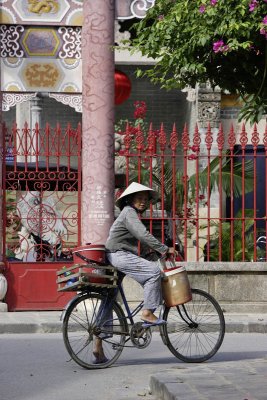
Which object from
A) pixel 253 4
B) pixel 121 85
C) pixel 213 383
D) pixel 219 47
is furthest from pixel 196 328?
pixel 121 85

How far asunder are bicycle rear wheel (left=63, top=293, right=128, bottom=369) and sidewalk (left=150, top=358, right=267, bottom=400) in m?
1.03

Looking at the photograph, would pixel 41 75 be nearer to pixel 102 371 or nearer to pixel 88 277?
pixel 88 277

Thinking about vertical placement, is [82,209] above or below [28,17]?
below

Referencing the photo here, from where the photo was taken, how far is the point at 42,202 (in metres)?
16.7

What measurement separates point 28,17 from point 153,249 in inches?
255

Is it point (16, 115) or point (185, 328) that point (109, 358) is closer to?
point (185, 328)

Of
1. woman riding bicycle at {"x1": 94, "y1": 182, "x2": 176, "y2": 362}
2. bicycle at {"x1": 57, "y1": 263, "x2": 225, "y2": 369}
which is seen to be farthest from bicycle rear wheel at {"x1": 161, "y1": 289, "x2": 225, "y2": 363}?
woman riding bicycle at {"x1": 94, "y1": 182, "x2": 176, "y2": 362}

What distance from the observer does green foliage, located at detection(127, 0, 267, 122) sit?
1031 centimetres

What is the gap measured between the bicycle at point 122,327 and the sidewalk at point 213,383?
3.35 ft

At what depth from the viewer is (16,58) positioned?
1684 centimetres

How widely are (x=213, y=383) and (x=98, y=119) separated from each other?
790 cm

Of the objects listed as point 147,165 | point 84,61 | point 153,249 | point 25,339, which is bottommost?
point 25,339

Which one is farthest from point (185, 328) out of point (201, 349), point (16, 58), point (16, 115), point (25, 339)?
point (16, 115)

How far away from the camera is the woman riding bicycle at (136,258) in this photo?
36.7ft
